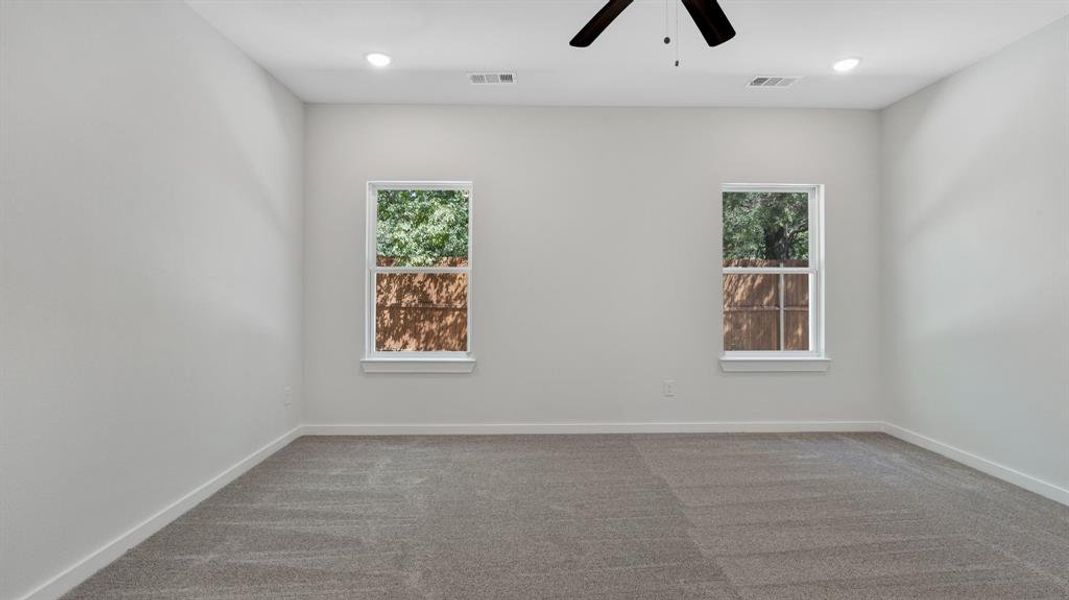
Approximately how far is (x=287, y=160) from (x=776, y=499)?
392 cm

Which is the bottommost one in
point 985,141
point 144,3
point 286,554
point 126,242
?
point 286,554

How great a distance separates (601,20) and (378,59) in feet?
6.09

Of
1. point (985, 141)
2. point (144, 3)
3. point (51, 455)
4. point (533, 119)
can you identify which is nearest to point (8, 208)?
point (51, 455)

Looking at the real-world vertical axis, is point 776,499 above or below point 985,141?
below

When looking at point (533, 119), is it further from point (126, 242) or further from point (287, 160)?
point (126, 242)

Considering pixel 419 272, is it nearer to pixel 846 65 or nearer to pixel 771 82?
pixel 771 82

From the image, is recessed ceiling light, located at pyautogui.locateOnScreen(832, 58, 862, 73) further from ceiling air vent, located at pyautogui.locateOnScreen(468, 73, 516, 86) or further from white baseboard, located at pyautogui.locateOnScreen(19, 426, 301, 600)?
white baseboard, located at pyautogui.locateOnScreen(19, 426, 301, 600)

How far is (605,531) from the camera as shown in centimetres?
247

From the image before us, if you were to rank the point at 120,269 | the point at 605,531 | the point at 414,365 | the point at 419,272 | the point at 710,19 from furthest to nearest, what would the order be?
the point at 419,272 → the point at 414,365 → the point at 605,531 → the point at 120,269 → the point at 710,19

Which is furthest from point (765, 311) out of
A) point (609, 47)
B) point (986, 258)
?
point (609, 47)

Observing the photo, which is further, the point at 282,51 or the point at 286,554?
the point at 282,51

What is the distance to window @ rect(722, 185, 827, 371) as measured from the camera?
4.39 m

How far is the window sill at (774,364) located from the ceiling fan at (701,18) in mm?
2748

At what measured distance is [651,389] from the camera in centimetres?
426
